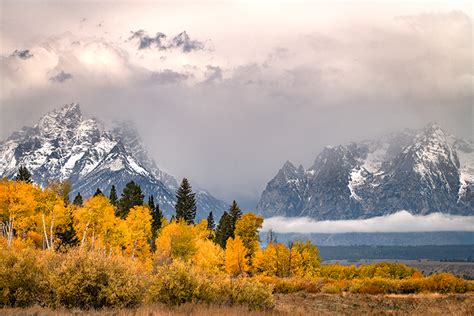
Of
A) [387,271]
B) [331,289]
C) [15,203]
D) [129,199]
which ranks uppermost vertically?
[129,199]

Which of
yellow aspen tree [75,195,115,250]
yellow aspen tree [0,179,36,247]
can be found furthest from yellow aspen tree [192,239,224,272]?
yellow aspen tree [0,179,36,247]

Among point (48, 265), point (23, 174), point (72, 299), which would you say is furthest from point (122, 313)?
point (23, 174)

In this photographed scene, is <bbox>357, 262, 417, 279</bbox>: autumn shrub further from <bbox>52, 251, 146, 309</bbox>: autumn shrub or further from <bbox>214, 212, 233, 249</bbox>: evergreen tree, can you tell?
<bbox>52, 251, 146, 309</bbox>: autumn shrub

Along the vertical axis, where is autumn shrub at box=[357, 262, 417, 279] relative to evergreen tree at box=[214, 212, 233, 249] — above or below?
below

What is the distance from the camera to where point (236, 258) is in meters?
90.9

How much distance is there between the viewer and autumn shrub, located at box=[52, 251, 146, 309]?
2286 centimetres

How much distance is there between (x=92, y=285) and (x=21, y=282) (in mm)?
3691

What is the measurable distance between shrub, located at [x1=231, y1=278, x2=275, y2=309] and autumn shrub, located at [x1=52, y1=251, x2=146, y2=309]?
182 inches

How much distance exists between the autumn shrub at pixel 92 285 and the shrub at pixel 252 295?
4.62 metres

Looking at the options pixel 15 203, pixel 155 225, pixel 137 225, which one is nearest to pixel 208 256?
pixel 137 225

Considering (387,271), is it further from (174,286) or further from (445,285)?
(174,286)

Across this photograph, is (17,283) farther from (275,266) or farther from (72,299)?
(275,266)

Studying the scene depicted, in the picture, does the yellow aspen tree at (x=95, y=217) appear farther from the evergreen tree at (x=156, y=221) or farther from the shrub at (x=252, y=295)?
the shrub at (x=252, y=295)

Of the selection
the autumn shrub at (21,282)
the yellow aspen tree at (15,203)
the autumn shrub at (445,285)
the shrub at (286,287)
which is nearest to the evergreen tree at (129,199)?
the yellow aspen tree at (15,203)
